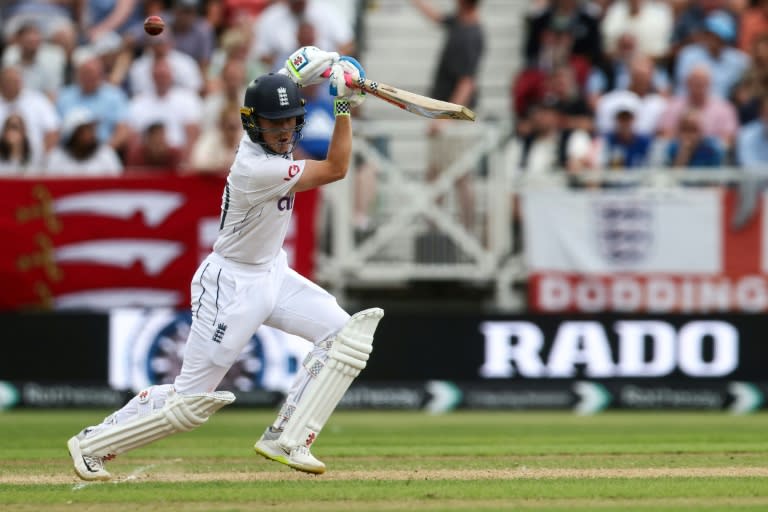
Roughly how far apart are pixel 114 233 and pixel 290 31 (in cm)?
287

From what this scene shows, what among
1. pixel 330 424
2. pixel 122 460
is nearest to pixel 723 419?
pixel 330 424

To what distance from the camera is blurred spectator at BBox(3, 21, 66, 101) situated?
47.1 ft

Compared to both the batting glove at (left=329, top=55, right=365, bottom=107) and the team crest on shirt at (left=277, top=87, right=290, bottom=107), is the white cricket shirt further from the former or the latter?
the batting glove at (left=329, top=55, right=365, bottom=107)

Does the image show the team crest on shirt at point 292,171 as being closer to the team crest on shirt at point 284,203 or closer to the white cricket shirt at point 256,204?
the white cricket shirt at point 256,204

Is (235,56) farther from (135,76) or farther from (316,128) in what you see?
(316,128)

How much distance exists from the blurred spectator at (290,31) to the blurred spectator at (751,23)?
3861 millimetres

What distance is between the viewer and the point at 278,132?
710cm

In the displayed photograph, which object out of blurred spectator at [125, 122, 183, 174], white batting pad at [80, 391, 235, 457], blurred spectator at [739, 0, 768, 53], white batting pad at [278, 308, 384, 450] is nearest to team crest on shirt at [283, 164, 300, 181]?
white batting pad at [278, 308, 384, 450]

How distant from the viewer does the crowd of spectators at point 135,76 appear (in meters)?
13.1

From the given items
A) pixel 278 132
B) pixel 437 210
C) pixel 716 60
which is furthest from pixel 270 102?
pixel 716 60

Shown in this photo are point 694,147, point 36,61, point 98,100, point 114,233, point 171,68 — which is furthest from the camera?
point 36,61

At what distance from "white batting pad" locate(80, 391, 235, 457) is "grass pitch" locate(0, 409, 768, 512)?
0.65 feet

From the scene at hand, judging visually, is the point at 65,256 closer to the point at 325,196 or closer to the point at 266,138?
the point at 325,196

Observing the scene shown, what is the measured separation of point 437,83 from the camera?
1364cm
